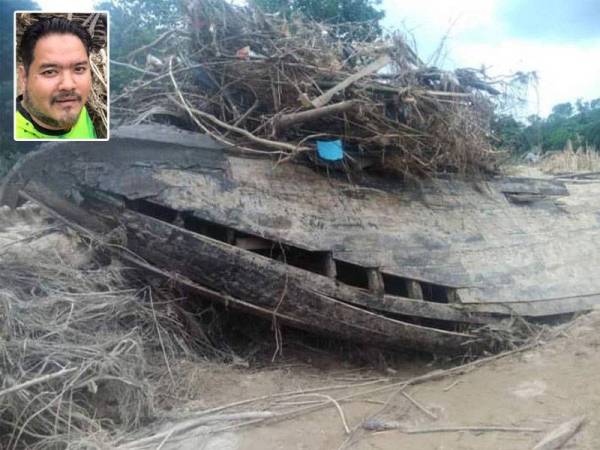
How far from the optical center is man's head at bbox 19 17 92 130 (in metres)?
3.93

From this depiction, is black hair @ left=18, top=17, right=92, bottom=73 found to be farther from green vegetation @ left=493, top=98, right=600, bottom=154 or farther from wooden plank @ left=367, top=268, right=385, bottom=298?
green vegetation @ left=493, top=98, right=600, bottom=154

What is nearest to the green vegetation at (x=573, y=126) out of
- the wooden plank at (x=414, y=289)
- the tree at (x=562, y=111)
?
the tree at (x=562, y=111)

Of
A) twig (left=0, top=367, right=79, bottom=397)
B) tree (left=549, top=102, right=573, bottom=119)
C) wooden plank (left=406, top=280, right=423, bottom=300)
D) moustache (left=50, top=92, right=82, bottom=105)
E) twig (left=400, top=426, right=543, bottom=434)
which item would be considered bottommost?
twig (left=400, top=426, right=543, bottom=434)

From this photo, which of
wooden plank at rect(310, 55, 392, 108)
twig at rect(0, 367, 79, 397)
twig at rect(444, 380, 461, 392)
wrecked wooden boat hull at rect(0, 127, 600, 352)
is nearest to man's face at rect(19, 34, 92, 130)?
wrecked wooden boat hull at rect(0, 127, 600, 352)

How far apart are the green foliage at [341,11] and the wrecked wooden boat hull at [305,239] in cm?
164

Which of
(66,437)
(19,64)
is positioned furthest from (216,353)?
(19,64)

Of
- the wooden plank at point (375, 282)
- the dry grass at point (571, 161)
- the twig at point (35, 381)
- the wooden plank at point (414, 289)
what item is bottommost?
the twig at point (35, 381)

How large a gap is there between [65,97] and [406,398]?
3070 mm

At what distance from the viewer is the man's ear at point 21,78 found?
12.9 feet

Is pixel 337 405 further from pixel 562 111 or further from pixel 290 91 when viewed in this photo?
pixel 562 111

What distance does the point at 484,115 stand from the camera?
673 cm

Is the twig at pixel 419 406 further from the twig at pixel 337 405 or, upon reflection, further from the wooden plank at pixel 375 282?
the wooden plank at pixel 375 282

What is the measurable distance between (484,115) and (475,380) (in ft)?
10.1

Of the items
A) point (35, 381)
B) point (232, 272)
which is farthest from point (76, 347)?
point (232, 272)
